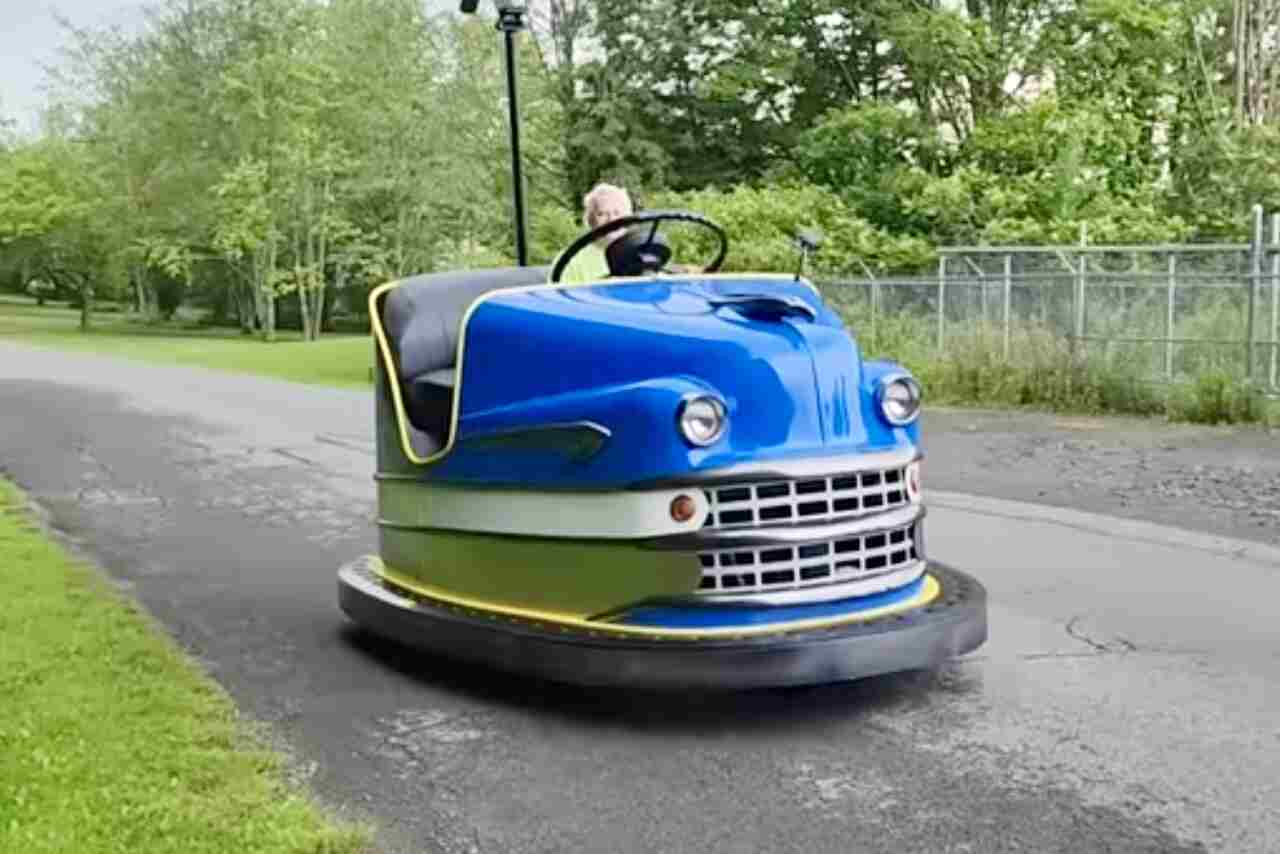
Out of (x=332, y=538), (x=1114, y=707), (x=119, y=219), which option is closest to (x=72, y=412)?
(x=332, y=538)

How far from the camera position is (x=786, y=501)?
163 inches

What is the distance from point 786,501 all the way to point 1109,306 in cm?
1171

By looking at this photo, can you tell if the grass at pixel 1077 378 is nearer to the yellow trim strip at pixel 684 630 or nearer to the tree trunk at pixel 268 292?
the yellow trim strip at pixel 684 630

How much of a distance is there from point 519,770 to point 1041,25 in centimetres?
2280

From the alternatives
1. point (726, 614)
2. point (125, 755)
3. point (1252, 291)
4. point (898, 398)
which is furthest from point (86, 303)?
point (726, 614)

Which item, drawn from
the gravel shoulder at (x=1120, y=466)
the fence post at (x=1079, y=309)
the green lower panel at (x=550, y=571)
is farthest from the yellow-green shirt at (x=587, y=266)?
the fence post at (x=1079, y=309)

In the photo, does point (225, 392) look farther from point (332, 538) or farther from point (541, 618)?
point (541, 618)

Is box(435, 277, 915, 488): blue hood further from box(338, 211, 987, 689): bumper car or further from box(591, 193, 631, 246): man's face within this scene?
box(591, 193, 631, 246): man's face

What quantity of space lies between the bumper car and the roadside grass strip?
2.95 ft

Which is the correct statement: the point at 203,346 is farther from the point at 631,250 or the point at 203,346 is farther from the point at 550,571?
the point at 550,571

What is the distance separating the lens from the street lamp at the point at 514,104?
7.65m

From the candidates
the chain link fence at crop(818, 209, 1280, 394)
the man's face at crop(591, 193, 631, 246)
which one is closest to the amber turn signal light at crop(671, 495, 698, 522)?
the man's face at crop(591, 193, 631, 246)

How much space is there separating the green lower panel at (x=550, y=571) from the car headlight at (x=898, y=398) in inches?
32.7

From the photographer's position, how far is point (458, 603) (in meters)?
4.79
